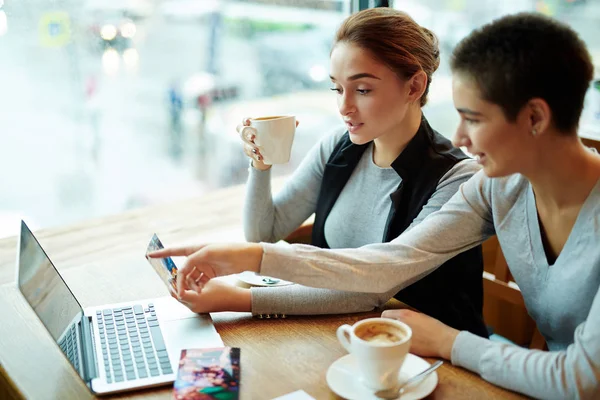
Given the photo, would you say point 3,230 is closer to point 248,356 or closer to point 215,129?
point 215,129

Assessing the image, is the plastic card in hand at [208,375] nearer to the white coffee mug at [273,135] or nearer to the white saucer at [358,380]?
the white saucer at [358,380]

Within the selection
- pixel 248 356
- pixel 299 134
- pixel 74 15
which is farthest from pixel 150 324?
pixel 299 134

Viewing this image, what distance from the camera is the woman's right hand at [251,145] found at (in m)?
1.57

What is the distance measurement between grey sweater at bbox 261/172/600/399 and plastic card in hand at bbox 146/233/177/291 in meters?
0.19

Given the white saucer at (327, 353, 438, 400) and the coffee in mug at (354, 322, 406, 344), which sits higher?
the coffee in mug at (354, 322, 406, 344)

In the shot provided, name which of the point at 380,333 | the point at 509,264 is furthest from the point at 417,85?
the point at 380,333

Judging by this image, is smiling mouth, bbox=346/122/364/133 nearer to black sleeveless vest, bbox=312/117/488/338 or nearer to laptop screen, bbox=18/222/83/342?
black sleeveless vest, bbox=312/117/488/338

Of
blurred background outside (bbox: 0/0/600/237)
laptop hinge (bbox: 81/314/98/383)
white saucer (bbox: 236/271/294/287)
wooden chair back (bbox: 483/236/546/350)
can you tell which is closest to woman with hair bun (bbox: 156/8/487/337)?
white saucer (bbox: 236/271/294/287)

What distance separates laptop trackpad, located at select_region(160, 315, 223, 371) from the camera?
1.19m

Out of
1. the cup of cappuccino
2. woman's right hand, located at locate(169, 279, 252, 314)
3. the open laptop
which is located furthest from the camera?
woman's right hand, located at locate(169, 279, 252, 314)

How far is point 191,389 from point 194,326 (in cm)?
22

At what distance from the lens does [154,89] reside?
2.52 m

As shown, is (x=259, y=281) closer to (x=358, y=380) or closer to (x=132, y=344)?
(x=132, y=344)

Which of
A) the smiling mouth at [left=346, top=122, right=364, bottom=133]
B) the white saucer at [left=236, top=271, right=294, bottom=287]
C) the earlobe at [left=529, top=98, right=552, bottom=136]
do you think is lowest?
the white saucer at [left=236, top=271, right=294, bottom=287]
